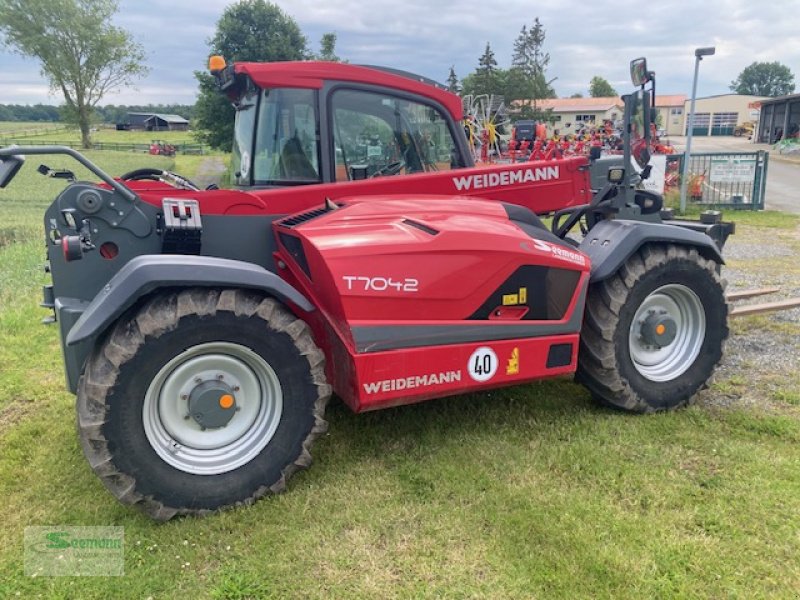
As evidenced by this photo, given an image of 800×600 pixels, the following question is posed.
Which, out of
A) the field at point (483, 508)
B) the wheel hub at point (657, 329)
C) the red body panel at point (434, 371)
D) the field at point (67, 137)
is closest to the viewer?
the field at point (483, 508)

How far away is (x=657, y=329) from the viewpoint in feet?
14.2

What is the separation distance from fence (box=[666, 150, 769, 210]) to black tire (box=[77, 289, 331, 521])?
15.6 metres

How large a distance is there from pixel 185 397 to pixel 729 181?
652 inches

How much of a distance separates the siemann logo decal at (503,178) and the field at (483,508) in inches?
60.3

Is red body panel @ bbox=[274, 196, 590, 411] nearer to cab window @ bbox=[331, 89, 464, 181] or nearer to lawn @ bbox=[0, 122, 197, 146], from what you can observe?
cab window @ bbox=[331, 89, 464, 181]

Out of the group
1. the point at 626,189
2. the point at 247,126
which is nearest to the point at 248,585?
the point at 247,126

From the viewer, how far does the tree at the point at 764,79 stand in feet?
373

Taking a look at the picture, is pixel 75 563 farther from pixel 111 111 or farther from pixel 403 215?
pixel 111 111

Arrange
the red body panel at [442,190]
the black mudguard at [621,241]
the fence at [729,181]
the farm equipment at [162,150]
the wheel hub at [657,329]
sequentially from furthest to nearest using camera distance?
1. the farm equipment at [162,150]
2. the fence at [729,181]
3. the wheel hub at [657,329]
4. the black mudguard at [621,241]
5. the red body panel at [442,190]

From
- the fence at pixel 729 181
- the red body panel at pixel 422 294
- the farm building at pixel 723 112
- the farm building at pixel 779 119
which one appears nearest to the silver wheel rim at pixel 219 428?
the red body panel at pixel 422 294

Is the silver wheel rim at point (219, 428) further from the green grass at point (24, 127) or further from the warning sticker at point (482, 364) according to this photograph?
the green grass at point (24, 127)

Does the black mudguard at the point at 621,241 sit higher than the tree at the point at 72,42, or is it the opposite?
the tree at the point at 72,42

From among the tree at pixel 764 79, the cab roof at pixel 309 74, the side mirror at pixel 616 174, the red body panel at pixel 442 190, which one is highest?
the tree at pixel 764 79

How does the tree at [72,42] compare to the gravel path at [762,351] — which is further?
the tree at [72,42]
